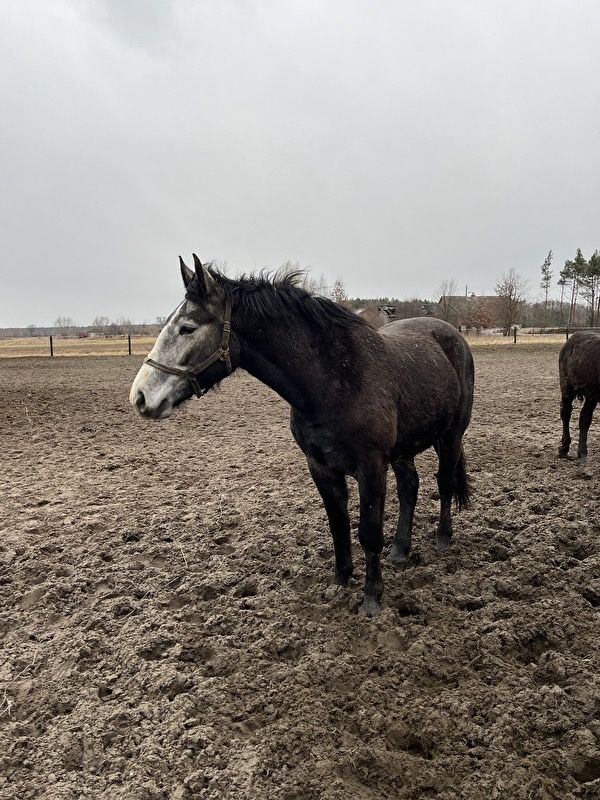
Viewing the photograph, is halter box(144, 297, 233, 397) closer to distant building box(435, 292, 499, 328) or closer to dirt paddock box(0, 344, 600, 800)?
dirt paddock box(0, 344, 600, 800)

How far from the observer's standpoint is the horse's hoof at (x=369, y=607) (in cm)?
333

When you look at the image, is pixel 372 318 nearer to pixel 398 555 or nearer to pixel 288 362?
pixel 398 555

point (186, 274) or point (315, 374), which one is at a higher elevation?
point (186, 274)

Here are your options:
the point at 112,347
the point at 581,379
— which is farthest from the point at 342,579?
the point at 112,347

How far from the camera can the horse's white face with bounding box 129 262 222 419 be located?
297 cm

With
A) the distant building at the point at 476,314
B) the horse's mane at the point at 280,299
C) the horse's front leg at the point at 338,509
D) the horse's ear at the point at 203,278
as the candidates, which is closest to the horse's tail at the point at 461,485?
the horse's front leg at the point at 338,509

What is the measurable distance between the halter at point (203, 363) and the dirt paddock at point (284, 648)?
1669mm

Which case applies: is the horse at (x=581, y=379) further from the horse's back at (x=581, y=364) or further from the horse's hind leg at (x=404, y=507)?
the horse's hind leg at (x=404, y=507)

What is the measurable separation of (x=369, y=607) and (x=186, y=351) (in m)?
2.16

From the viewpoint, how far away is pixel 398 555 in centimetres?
414

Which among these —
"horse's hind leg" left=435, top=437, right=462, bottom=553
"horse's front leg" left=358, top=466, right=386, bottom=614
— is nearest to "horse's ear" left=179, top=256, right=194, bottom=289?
"horse's front leg" left=358, top=466, right=386, bottom=614

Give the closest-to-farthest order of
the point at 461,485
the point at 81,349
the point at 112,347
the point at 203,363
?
the point at 203,363 < the point at 461,485 < the point at 81,349 < the point at 112,347

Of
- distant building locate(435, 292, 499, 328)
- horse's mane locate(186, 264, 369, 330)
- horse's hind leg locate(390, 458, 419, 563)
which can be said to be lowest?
horse's hind leg locate(390, 458, 419, 563)

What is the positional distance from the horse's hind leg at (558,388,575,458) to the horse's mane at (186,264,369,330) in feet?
16.1
